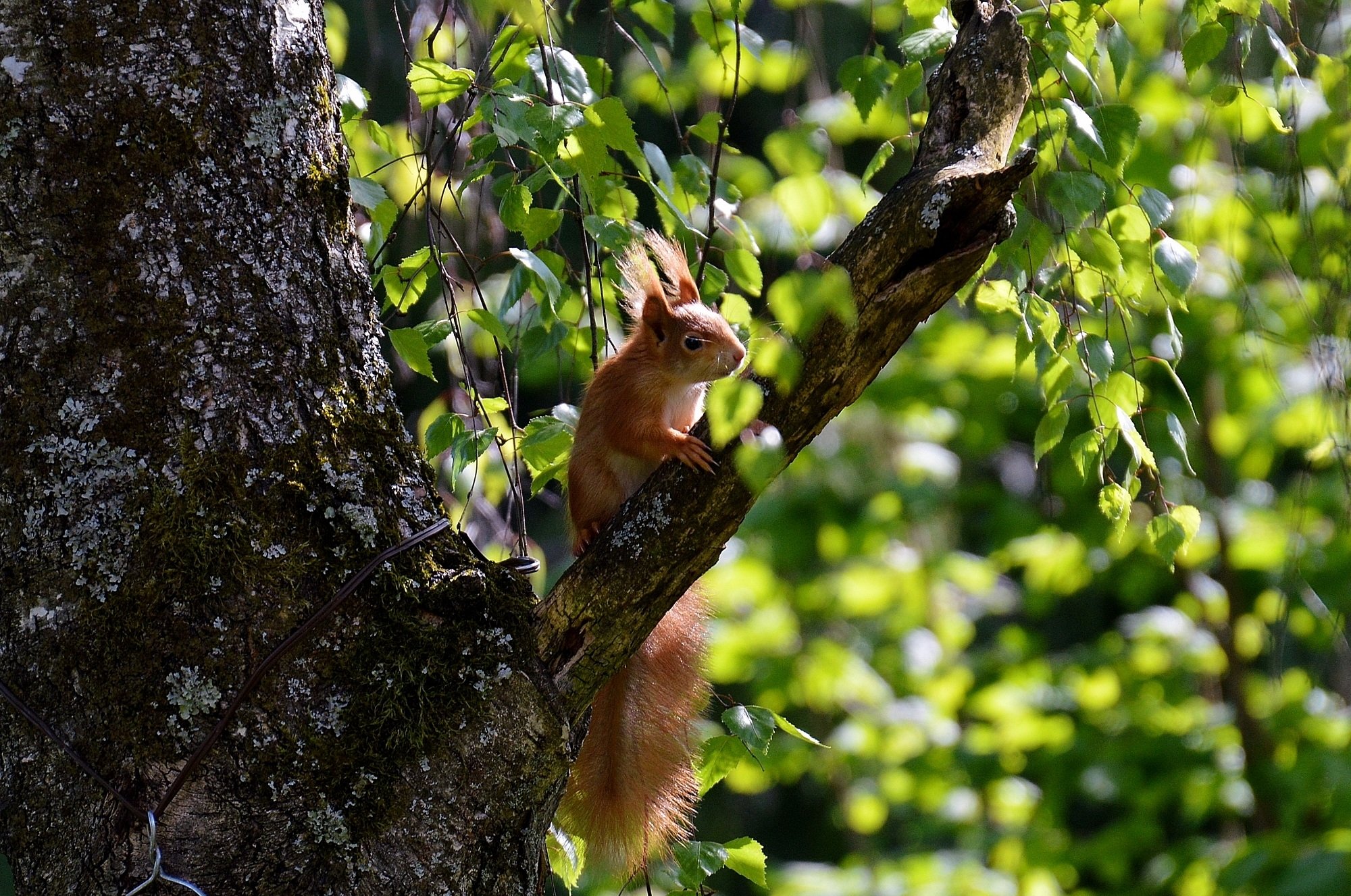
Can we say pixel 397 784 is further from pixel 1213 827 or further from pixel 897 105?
pixel 1213 827

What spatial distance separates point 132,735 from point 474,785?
1.21ft

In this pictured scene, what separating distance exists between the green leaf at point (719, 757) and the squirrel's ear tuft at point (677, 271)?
3.27ft

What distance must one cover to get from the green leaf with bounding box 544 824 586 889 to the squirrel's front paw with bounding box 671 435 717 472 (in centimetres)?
57

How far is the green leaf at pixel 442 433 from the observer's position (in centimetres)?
187

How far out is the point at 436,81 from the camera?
1.70m

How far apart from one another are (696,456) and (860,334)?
0.27 m

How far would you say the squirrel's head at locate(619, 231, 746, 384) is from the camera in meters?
2.43

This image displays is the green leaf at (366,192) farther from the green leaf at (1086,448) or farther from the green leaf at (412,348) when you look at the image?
the green leaf at (1086,448)

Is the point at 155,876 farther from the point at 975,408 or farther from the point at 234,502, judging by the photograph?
the point at 975,408

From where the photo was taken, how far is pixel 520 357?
2.12 meters

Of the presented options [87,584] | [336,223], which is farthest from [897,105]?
[87,584]

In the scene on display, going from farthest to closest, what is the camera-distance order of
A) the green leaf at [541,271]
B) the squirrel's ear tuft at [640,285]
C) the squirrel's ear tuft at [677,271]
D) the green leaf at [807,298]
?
1. the squirrel's ear tuft at [677,271]
2. the squirrel's ear tuft at [640,285]
3. the green leaf at [541,271]
4. the green leaf at [807,298]

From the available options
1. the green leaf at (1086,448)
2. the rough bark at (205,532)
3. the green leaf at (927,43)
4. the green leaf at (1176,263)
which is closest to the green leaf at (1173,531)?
the green leaf at (1086,448)

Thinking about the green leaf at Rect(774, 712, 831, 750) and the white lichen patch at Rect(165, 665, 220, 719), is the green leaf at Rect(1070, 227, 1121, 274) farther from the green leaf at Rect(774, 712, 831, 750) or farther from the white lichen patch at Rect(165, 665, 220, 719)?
the white lichen patch at Rect(165, 665, 220, 719)
